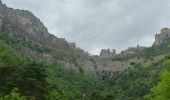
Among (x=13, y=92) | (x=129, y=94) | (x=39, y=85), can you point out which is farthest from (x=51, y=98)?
(x=129, y=94)

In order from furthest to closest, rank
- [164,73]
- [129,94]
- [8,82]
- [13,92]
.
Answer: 1. [129,94]
2. [8,82]
3. [13,92]
4. [164,73]

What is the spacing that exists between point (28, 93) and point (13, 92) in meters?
5.39

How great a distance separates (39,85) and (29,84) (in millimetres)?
1455

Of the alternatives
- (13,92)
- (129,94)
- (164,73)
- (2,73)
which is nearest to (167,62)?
(164,73)

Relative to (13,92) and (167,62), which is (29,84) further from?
(167,62)

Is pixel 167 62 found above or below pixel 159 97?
above

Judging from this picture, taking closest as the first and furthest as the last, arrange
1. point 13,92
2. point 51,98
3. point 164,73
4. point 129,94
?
point 164,73 < point 13,92 < point 51,98 < point 129,94

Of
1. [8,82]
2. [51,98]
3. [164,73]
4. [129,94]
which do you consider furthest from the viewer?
[129,94]

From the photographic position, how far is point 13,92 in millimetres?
50062

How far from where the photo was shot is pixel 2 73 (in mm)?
57281

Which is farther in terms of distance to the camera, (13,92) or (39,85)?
(39,85)

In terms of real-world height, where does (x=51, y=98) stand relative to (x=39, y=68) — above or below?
below

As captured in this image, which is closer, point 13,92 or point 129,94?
point 13,92

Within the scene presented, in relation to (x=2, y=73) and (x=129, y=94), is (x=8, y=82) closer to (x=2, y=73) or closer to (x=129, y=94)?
(x=2, y=73)
